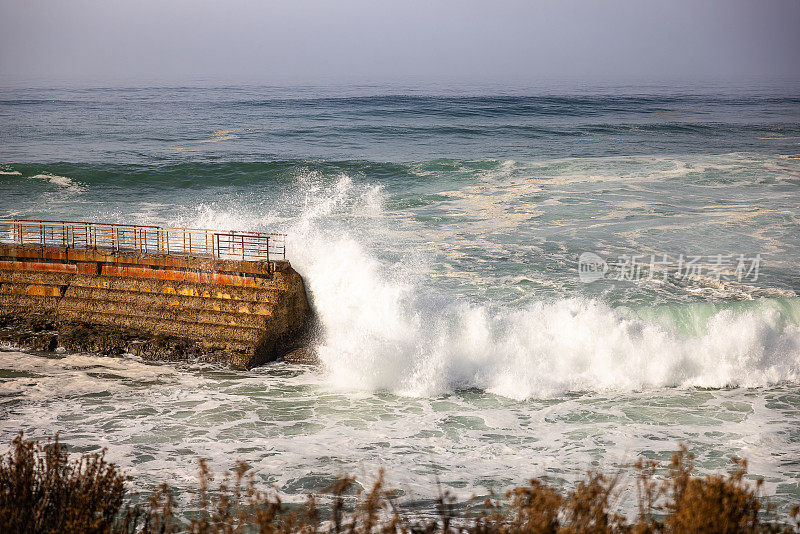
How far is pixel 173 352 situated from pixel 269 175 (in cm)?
2129

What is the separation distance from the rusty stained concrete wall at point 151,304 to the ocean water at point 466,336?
1.40 feet

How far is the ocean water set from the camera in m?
9.15

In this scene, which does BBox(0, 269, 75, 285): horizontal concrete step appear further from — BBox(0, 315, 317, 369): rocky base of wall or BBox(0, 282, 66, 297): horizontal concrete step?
BBox(0, 315, 317, 369): rocky base of wall

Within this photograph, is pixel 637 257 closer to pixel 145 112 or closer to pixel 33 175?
pixel 33 175

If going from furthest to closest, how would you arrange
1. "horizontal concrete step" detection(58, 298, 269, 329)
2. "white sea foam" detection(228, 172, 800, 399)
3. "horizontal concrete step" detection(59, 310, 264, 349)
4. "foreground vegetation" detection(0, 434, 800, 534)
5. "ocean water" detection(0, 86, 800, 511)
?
"horizontal concrete step" detection(58, 298, 269, 329)
"horizontal concrete step" detection(59, 310, 264, 349)
"white sea foam" detection(228, 172, 800, 399)
"ocean water" detection(0, 86, 800, 511)
"foreground vegetation" detection(0, 434, 800, 534)

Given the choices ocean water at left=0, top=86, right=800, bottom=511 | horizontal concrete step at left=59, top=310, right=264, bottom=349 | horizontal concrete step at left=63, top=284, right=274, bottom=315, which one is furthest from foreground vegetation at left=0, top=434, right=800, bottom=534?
horizontal concrete step at left=63, top=284, right=274, bottom=315

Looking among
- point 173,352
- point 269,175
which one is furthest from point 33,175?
point 173,352

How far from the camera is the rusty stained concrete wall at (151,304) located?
40.2 feet

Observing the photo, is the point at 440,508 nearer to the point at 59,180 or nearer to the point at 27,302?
the point at 27,302

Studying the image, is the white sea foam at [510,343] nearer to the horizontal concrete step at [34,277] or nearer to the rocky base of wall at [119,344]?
the rocky base of wall at [119,344]

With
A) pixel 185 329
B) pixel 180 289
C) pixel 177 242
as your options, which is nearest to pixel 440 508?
pixel 185 329

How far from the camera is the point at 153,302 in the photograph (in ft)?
42.0

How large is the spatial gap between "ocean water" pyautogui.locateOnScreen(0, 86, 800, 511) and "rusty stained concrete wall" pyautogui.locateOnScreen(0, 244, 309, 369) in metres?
0.43

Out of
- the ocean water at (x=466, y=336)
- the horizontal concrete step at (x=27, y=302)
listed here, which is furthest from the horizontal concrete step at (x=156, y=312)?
the ocean water at (x=466, y=336)
